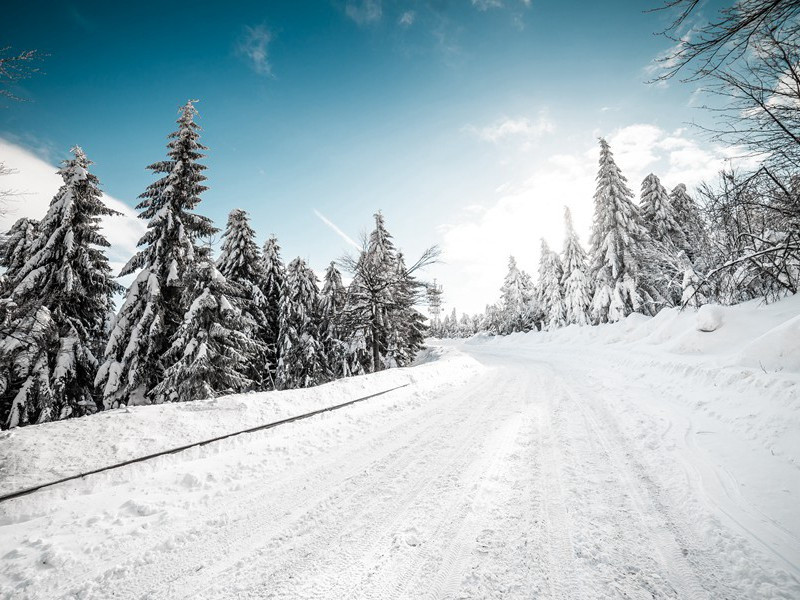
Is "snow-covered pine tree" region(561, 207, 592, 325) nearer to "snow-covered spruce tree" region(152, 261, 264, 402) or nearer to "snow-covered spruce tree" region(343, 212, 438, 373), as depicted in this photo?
"snow-covered spruce tree" region(343, 212, 438, 373)

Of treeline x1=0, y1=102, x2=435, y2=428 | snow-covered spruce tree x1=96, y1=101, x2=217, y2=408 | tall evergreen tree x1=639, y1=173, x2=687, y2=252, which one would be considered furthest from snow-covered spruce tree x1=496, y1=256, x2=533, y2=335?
snow-covered spruce tree x1=96, y1=101, x2=217, y2=408

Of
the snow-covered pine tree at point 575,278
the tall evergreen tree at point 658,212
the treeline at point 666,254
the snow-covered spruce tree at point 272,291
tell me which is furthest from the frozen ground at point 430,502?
the snow-covered pine tree at point 575,278

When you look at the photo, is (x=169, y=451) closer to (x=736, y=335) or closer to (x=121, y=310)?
(x=121, y=310)

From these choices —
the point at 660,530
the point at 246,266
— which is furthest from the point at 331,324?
the point at 660,530

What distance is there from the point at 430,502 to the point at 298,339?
57.1 feet

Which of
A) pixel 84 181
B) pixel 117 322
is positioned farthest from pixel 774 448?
pixel 84 181

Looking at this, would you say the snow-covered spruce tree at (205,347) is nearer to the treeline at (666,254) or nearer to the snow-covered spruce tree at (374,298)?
the snow-covered spruce tree at (374,298)

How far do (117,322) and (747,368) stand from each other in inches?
748

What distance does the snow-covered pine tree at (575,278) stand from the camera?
103ft

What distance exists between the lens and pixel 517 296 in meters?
47.1

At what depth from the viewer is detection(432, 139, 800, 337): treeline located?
707cm

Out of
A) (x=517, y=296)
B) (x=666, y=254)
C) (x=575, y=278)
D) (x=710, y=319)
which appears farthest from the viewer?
(x=517, y=296)

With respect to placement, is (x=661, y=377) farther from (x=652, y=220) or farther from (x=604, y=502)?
(x=652, y=220)

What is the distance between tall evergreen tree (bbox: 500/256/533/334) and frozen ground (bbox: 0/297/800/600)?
4118 centimetres
